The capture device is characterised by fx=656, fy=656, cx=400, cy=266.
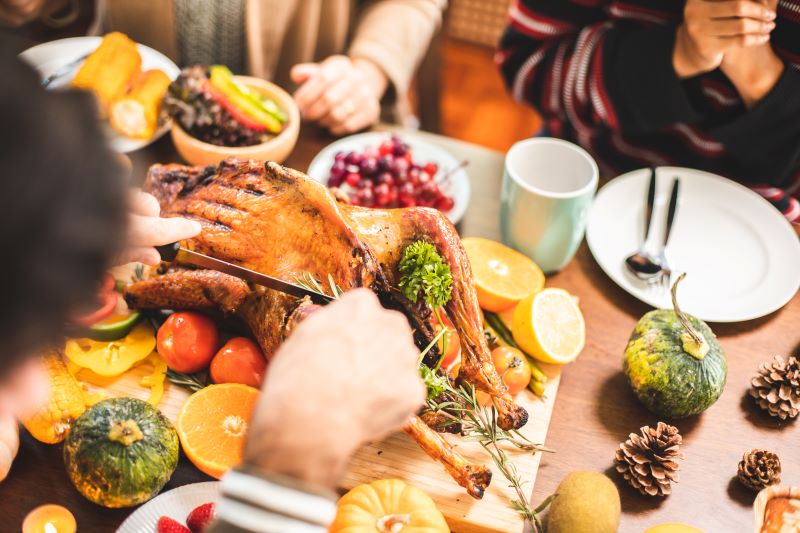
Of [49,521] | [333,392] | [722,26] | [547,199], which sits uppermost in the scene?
[722,26]

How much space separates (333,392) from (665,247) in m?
1.07

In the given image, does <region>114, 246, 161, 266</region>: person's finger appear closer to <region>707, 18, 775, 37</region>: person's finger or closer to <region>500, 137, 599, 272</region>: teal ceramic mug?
<region>500, 137, 599, 272</region>: teal ceramic mug

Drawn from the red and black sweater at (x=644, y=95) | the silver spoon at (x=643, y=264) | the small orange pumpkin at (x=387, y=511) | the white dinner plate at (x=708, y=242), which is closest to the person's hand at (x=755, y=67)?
the red and black sweater at (x=644, y=95)

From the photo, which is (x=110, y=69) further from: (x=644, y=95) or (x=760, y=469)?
(x=760, y=469)

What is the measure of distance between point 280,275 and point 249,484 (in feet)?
1.94

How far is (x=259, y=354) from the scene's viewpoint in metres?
1.19

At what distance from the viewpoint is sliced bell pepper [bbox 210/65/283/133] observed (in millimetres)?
1494

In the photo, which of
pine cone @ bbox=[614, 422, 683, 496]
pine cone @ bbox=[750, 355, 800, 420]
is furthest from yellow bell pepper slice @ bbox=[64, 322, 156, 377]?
pine cone @ bbox=[750, 355, 800, 420]

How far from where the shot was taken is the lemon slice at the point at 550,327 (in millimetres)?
1225

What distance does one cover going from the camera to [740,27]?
4.50 feet

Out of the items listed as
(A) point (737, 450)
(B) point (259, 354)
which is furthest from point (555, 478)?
(B) point (259, 354)

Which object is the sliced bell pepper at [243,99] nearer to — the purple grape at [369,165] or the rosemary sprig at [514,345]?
the purple grape at [369,165]

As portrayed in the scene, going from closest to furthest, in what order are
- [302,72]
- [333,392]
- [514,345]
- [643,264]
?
[333,392] < [514,345] < [643,264] < [302,72]

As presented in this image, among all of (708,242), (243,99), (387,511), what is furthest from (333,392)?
(708,242)
